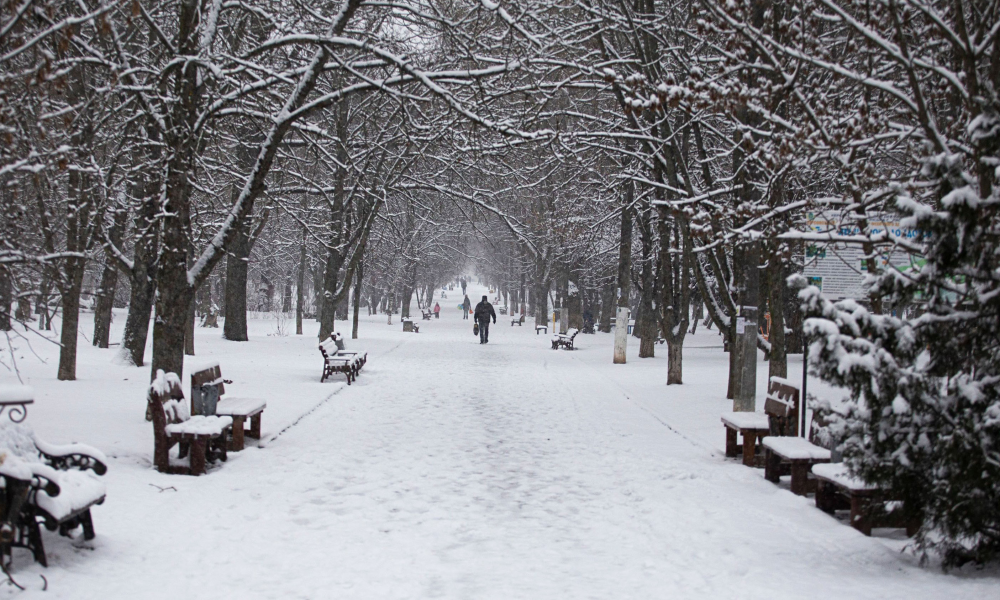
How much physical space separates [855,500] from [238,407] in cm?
626

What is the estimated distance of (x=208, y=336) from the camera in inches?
1104

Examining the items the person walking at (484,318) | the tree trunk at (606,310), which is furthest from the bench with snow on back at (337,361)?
the tree trunk at (606,310)

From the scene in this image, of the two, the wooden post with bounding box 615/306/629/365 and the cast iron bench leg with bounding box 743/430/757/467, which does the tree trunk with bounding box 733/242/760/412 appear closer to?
the cast iron bench leg with bounding box 743/430/757/467

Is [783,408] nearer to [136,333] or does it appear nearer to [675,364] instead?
→ [675,364]

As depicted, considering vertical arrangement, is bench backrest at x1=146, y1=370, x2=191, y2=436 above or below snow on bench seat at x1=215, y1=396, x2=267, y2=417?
above

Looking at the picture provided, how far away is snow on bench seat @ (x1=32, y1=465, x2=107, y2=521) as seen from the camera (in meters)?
5.09

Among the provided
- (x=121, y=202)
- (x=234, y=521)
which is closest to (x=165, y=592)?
(x=234, y=521)

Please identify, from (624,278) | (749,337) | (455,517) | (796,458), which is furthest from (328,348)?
(796,458)

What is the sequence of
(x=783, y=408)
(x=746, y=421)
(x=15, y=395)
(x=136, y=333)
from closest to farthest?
(x=15, y=395), (x=783, y=408), (x=746, y=421), (x=136, y=333)

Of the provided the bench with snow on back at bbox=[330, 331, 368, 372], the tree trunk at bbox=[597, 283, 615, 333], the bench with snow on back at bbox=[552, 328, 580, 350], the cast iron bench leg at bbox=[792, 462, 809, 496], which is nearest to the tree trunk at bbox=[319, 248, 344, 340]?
the bench with snow on back at bbox=[330, 331, 368, 372]

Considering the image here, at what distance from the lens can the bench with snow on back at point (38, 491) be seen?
4879 mm

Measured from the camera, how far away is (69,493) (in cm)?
536

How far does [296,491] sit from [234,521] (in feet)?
3.75

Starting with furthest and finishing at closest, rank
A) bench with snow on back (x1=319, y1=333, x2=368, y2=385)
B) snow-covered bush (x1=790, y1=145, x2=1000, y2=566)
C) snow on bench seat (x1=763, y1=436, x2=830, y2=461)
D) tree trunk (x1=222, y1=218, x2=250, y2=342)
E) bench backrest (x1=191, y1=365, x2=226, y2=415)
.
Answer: tree trunk (x1=222, y1=218, x2=250, y2=342) → bench with snow on back (x1=319, y1=333, x2=368, y2=385) → bench backrest (x1=191, y1=365, x2=226, y2=415) → snow on bench seat (x1=763, y1=436, x2=830, y2=461) → snow-covered bush (x1=790, y1=145, x2=1000, y2=566)
